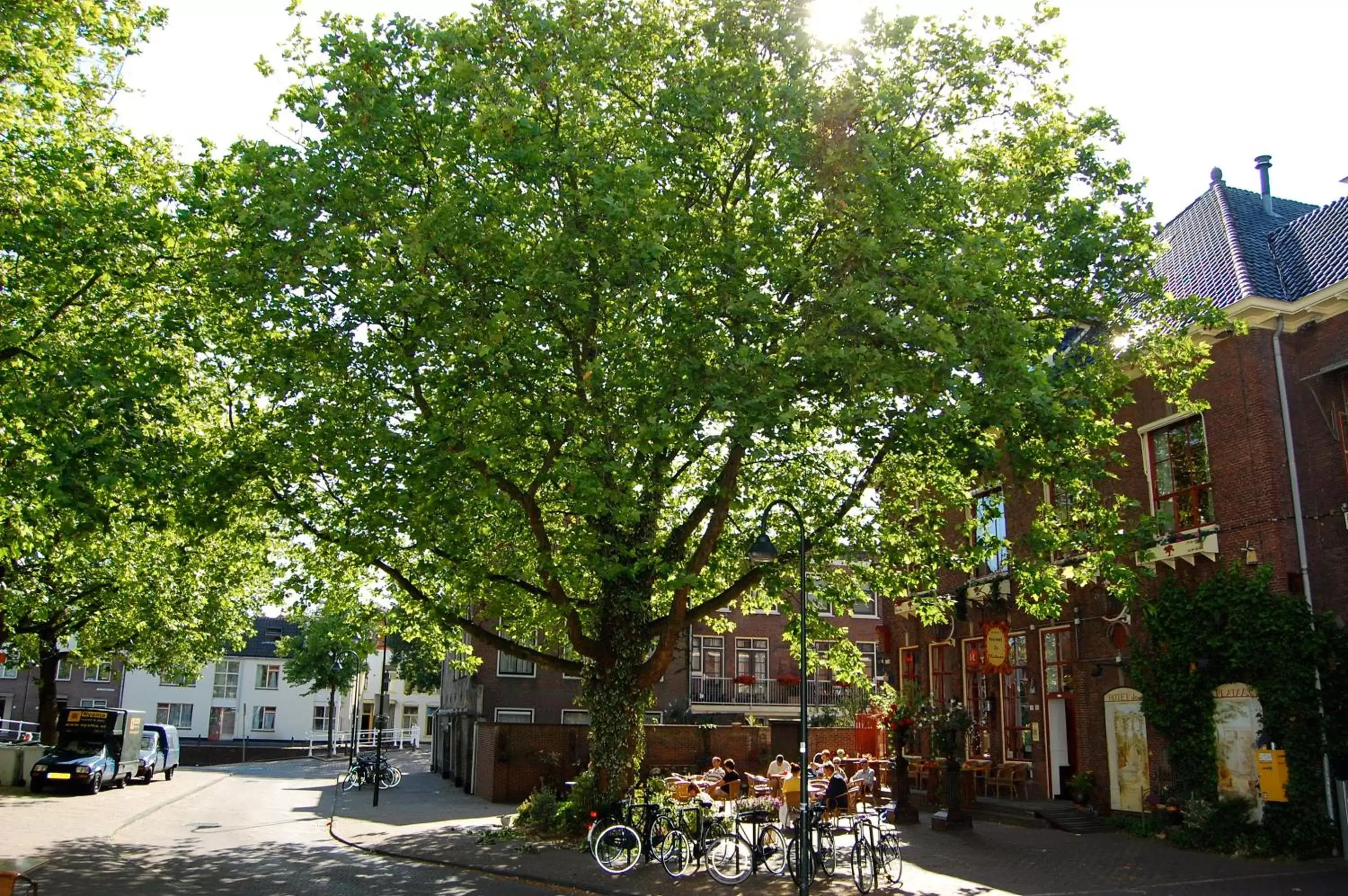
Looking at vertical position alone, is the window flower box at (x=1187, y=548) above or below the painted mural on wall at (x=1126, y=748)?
above

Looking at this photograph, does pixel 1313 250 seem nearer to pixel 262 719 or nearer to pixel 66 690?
pixel 262 719

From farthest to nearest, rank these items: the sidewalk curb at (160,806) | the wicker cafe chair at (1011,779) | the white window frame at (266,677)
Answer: the white window frame at (266,677) → the wicker cafe chair at (1011,779) → the sidewalk curb at (160,806)

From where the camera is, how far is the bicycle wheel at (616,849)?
15.8 metres

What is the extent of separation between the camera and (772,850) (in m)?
15.9

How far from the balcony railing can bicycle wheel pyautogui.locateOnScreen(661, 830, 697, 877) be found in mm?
28812

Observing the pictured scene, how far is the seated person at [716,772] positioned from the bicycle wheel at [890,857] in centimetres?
855

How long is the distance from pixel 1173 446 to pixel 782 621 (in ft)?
89.9

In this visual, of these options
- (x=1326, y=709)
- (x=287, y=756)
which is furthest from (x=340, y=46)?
(x=287, y=756)

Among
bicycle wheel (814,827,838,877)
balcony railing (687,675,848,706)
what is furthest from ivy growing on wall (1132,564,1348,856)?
balcony railing (687,675,848,706)

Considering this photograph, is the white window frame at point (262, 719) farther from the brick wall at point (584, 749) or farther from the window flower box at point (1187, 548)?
the window flower box at point (1187, 548)

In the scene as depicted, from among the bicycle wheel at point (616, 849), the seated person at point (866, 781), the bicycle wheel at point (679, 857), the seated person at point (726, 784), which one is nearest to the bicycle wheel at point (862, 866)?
the bicycle wheel at point (679, 857)

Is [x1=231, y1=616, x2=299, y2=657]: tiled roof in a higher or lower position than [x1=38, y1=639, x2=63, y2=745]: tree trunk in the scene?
higher

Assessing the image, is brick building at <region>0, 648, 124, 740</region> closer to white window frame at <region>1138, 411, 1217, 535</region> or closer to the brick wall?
the brick wall

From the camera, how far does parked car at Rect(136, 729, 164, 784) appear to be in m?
37.5
